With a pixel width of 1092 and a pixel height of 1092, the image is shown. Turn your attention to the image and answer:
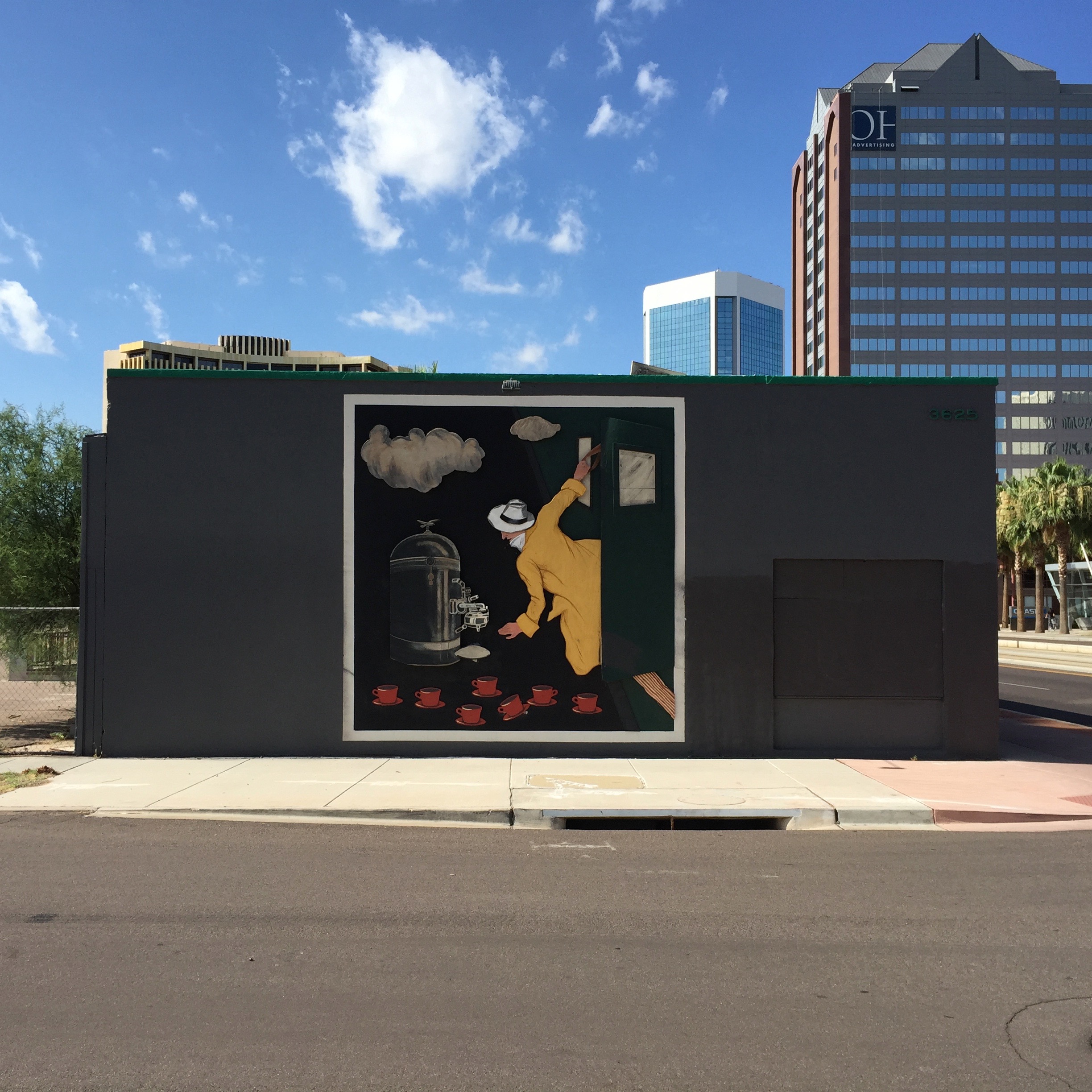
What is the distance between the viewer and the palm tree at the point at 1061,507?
49.3 m

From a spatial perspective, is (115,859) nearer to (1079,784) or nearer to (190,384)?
(190,384)

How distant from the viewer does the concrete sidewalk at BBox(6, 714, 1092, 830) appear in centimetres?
889

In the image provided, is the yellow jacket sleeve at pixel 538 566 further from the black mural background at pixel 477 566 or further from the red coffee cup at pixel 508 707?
the red coffee cup at pixel 508 707

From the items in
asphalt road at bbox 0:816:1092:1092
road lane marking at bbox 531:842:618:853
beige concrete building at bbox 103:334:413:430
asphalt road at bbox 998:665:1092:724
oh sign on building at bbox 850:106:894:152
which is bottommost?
asphalt road at bbox 998:665:1092:724

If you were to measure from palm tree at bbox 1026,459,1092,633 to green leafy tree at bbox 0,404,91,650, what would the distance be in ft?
167

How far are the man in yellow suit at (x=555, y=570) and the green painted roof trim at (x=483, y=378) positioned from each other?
5.53 ft

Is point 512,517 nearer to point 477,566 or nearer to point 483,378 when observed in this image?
point 477,566

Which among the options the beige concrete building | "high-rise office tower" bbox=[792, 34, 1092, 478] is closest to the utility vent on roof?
the beige concrete building

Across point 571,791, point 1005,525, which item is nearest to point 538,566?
point 571,791

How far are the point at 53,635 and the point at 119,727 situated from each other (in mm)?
2686

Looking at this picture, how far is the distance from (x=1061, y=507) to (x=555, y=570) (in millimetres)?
47161

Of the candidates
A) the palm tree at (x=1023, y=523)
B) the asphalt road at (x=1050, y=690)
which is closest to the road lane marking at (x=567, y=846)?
the asphalt road at (x=1050, y=690)

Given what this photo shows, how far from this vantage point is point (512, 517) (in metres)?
12.0

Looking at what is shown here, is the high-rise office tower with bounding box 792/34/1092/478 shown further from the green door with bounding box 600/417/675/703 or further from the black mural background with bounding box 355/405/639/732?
the black mural background with bounding box 355/405/639/732
